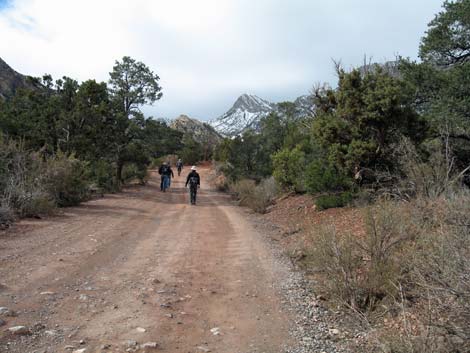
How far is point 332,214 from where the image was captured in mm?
13555

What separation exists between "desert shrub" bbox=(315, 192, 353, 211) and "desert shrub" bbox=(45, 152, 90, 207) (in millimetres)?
9813

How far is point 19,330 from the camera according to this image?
4.64 metres

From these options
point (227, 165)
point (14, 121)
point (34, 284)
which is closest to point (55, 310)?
point (34, 284)

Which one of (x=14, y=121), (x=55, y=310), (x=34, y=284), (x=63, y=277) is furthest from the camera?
(x=14, y=121)

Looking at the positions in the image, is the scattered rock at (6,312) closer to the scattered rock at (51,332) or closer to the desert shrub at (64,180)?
the scattered rock at (51,332)

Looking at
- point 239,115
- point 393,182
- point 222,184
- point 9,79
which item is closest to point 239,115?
point 239,115

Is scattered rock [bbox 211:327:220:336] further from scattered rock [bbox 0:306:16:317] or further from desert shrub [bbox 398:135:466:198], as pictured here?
desert shrub [bbox 398:135:466:198]

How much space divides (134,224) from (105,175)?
Answer: 12050 millimetres

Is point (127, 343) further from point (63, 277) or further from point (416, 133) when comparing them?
point (416, 133)

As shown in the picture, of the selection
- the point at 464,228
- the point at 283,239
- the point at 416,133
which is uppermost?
the point at 416,133

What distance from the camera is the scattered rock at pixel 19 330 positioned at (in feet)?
15.1

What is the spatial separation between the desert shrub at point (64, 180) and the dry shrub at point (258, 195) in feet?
25.3

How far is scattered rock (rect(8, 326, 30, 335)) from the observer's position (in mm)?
4605

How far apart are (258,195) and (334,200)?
18.9ft
